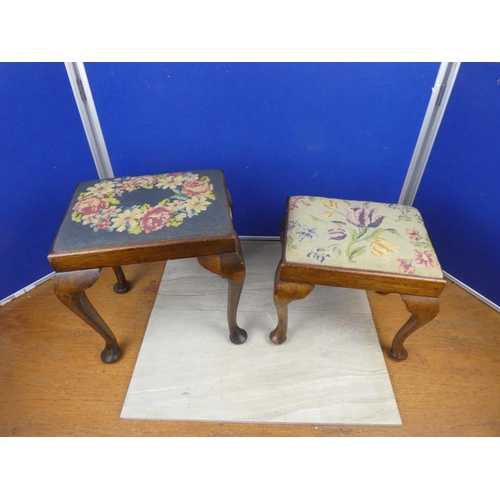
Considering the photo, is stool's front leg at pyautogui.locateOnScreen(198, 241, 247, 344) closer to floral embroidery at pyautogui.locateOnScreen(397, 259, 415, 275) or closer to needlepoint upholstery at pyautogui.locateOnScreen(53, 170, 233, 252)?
needlepoint upholstery at pyautogui.locateOnScreen(53, 170, 233, 252)

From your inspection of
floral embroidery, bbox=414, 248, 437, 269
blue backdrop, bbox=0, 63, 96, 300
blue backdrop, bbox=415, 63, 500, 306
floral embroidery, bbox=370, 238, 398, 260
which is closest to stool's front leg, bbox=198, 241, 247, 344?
floral embroidery, bbox=370, 238, 398, 260

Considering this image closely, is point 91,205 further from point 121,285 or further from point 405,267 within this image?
point 405,267

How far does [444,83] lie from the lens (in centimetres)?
129

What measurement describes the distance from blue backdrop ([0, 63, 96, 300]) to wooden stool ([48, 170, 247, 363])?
272 millimetres

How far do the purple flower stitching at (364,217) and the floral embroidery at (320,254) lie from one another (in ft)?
0.52

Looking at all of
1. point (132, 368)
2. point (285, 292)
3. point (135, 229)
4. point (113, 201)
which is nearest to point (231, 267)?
point (285, 292)

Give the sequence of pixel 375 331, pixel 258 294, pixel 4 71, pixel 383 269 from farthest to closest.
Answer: pixel 258 294
pixel 375 331
pixel 4 71
pixel 383 269

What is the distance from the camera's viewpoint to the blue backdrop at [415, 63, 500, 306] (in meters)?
1.24

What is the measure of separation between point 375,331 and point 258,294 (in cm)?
45

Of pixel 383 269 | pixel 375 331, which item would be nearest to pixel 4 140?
pixel 383 269

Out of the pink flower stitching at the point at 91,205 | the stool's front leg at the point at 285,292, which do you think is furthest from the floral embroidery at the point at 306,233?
the pink flower stitching at the point at 91,205

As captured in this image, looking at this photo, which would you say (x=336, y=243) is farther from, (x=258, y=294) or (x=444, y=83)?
(x=444, y=83)

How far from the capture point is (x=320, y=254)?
1.10 m

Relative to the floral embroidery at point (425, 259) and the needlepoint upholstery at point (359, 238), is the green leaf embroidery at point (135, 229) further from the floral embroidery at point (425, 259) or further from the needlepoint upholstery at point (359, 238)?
the floral embroidery at point (425, 259)
